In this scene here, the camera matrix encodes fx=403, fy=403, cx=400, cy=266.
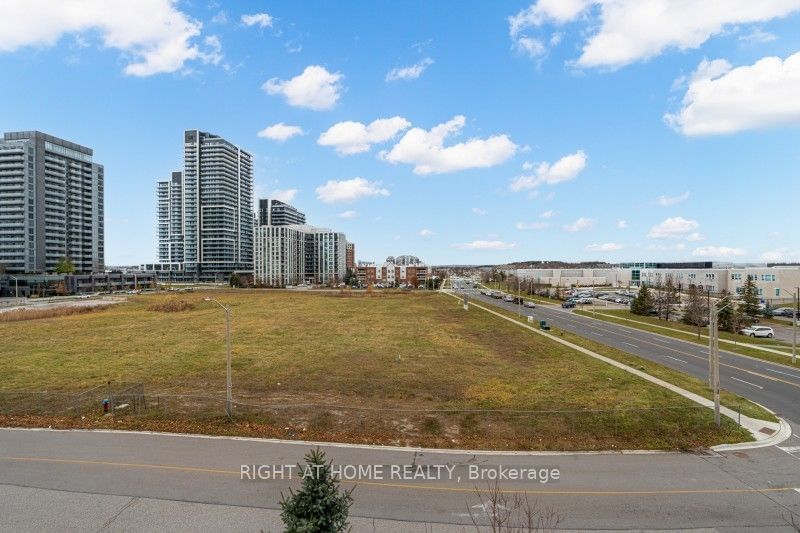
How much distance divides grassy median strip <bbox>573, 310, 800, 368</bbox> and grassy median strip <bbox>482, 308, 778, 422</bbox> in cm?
1495

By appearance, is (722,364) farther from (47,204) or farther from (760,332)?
(47,204)

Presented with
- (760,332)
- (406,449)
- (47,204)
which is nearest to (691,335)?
(760,332)

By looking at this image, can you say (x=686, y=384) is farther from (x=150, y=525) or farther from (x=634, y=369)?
(x=150, y=525)

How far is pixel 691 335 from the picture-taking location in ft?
187

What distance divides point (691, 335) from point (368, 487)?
59370 millimetres

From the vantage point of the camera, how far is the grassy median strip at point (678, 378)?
79.6ft

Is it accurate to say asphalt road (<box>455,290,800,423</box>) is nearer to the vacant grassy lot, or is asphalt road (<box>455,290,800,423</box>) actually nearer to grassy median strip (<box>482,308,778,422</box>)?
grassy median strip (<box>482,308,778,422</box>)

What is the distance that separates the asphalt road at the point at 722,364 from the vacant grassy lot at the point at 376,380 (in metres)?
7.32

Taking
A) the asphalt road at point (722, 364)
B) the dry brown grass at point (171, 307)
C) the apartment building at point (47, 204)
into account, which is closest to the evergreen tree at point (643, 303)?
the asphalt road at point (722, 364)

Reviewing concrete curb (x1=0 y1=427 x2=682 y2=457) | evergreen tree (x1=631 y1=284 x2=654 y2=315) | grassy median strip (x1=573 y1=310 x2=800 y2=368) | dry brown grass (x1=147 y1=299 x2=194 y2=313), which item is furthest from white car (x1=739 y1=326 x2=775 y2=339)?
dry brown grass (x1=147 y1=299 x2=194 y2=313)

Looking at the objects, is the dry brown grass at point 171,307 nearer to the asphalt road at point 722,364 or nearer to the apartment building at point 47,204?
the asphalt road at point 722,364

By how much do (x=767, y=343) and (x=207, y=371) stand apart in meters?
64.7

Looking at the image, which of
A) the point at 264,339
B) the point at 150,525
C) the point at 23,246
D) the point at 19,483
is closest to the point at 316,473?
the point at 150,525

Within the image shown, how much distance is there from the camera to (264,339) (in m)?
47.5
